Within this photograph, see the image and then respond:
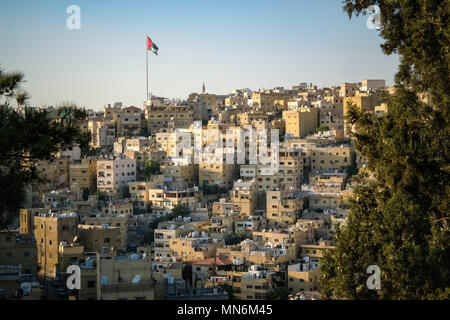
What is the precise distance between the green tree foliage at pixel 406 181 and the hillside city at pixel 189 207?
71 centimetres

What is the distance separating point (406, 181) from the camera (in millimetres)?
7680

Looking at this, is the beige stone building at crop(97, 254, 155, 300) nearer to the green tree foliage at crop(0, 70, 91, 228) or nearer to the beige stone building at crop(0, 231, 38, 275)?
the beige stone building at crop(0, 231, 38, 275)

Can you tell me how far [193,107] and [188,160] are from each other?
12.7 metres

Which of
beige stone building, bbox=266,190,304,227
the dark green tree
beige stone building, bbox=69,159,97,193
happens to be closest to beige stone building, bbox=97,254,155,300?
the dark green tree

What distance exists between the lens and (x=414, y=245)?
7.07m

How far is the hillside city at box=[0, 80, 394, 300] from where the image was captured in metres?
17.0

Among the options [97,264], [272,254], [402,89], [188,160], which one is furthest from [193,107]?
[402,89]

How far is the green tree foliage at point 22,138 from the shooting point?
25.5 ft

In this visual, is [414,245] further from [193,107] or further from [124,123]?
[193,107]

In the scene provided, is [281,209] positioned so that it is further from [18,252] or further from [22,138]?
[22,138]

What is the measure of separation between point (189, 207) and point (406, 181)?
23610mm
